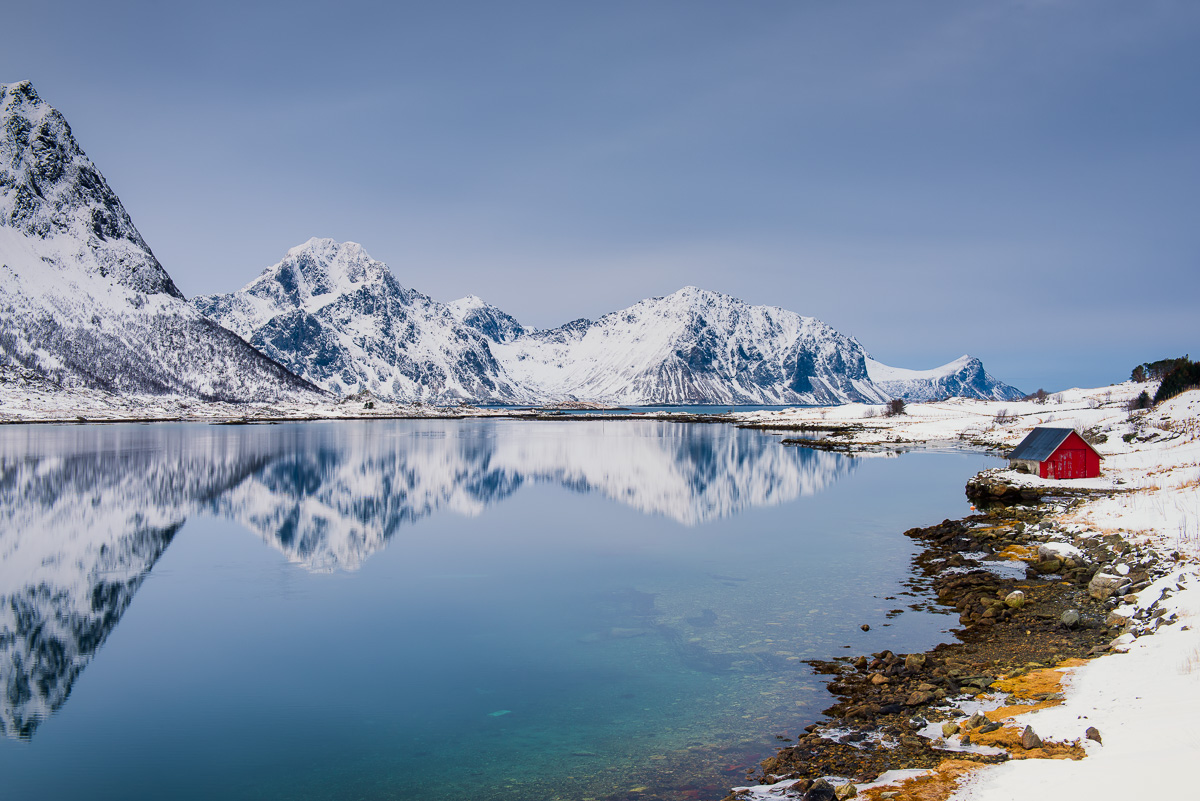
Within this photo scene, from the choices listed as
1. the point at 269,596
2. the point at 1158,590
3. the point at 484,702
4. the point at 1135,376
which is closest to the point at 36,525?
the point at 269,596

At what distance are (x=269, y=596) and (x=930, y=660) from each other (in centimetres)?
1980

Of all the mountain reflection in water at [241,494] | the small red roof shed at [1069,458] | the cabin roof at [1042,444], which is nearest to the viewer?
the mountain reflection in water at [241,494]

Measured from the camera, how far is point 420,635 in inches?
767

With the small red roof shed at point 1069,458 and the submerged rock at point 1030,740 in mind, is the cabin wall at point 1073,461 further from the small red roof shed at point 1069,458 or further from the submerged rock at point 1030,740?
the submerged rock at point 1030,740

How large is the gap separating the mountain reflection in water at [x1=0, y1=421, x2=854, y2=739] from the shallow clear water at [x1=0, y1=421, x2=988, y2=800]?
0.21 m

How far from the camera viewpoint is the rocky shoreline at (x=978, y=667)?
10844mm

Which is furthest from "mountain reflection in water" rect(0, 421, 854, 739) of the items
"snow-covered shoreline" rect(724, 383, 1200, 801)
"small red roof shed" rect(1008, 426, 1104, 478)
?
"snow-covered shoreline" rect(724, 383, 1200, 801)

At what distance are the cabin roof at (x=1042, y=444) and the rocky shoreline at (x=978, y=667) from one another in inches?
742

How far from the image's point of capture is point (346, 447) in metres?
87.8

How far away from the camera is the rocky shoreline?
10.8 m

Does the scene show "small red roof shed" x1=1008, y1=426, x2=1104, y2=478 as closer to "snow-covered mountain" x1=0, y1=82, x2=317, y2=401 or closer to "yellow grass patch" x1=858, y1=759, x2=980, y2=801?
"yellow grass patch" x1=858, y1=759, x2=980, y2=801

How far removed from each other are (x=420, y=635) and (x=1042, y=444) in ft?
141

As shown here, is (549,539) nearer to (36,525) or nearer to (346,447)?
(36,525)

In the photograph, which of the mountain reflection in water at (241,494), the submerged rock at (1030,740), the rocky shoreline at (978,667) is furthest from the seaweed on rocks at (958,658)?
the mountain reflection in water at (241,494)
